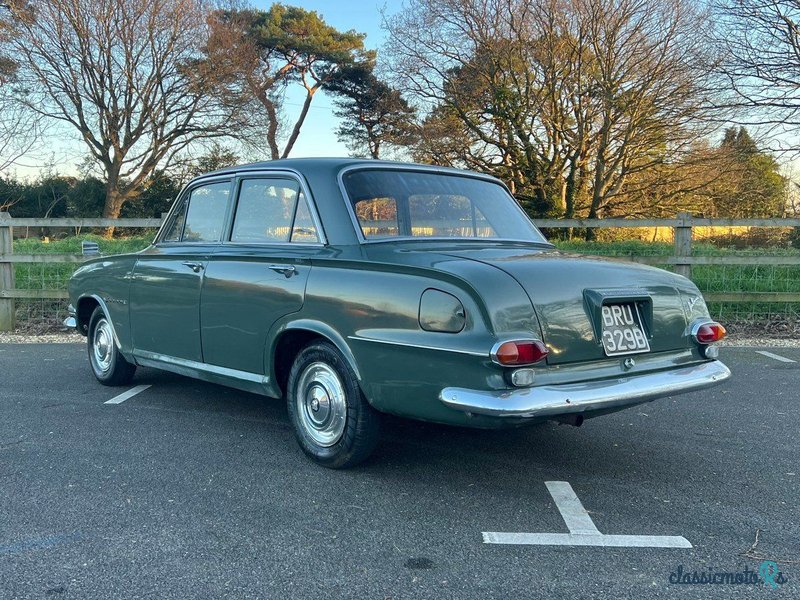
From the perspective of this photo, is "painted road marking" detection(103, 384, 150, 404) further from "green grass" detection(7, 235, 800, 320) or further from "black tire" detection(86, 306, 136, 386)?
"green grass" detection(7, 235, 800, 320)

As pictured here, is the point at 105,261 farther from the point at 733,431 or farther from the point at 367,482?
the point at 733,431

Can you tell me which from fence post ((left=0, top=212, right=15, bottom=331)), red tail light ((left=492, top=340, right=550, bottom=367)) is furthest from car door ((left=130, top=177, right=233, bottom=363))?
fence post ((left=0, top=212, right=15, bottom=331))

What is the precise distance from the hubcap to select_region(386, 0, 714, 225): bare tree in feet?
48.6

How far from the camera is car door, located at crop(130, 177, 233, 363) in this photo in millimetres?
4316

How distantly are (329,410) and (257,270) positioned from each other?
0.91 m

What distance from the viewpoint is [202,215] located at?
4637 millimetres

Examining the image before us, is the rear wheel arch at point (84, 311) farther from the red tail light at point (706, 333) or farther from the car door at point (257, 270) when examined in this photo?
the red tail light at point (706, 333)

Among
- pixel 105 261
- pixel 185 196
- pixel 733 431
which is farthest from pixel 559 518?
pixel 105 261

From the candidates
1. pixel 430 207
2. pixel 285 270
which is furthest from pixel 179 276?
pixel 430 207

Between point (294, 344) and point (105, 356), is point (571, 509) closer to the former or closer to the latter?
point (294, 344)

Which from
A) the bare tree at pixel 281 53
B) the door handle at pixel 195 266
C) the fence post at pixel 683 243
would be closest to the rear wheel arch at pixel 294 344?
the door handle at pixel 195 266

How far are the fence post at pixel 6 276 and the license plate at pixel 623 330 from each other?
7.95 metres

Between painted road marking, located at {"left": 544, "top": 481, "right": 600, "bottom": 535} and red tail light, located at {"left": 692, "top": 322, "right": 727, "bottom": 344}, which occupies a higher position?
red tail light, located at {"left": 692, "top": 322, "right": 727, "bottom": 344}

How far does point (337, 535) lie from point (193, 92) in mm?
23978
